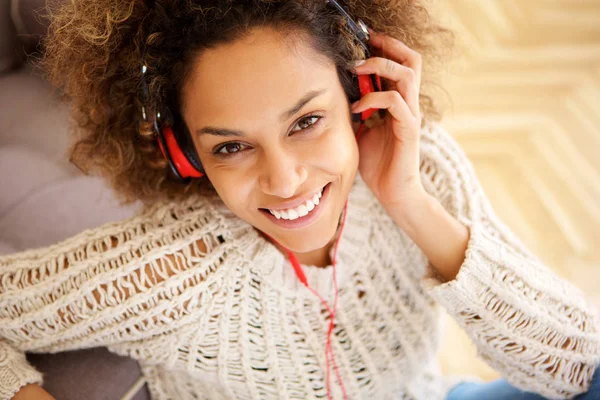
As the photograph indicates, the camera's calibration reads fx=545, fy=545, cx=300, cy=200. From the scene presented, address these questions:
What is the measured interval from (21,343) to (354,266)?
2.11 feet

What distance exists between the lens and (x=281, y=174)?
2.86 feet

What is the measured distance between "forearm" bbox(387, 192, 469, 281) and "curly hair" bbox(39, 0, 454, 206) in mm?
217

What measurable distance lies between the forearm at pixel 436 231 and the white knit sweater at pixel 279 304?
31 millimetres

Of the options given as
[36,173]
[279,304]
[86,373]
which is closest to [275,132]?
[279,304]

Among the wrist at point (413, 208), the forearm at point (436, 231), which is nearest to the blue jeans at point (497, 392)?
the forearm at point (436, 231)

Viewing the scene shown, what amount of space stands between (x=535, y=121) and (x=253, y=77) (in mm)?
1994

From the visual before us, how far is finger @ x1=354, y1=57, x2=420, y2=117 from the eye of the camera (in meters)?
0.96

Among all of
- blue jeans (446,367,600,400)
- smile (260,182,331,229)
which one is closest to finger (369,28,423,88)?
smile (260,182,331,229)

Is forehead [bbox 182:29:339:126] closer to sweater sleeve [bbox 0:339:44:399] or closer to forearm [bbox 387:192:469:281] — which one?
forearm [bbox 387:192:469:281]

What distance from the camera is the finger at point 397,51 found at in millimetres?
1009

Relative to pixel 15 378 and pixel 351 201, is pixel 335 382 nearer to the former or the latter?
pixel 351 201

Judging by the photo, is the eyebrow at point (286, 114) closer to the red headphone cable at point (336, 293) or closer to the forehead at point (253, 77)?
the forehead at point (253, 77)

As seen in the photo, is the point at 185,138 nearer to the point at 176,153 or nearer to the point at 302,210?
the point at 176,153

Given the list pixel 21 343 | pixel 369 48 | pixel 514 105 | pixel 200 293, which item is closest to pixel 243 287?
pixel 200 293
